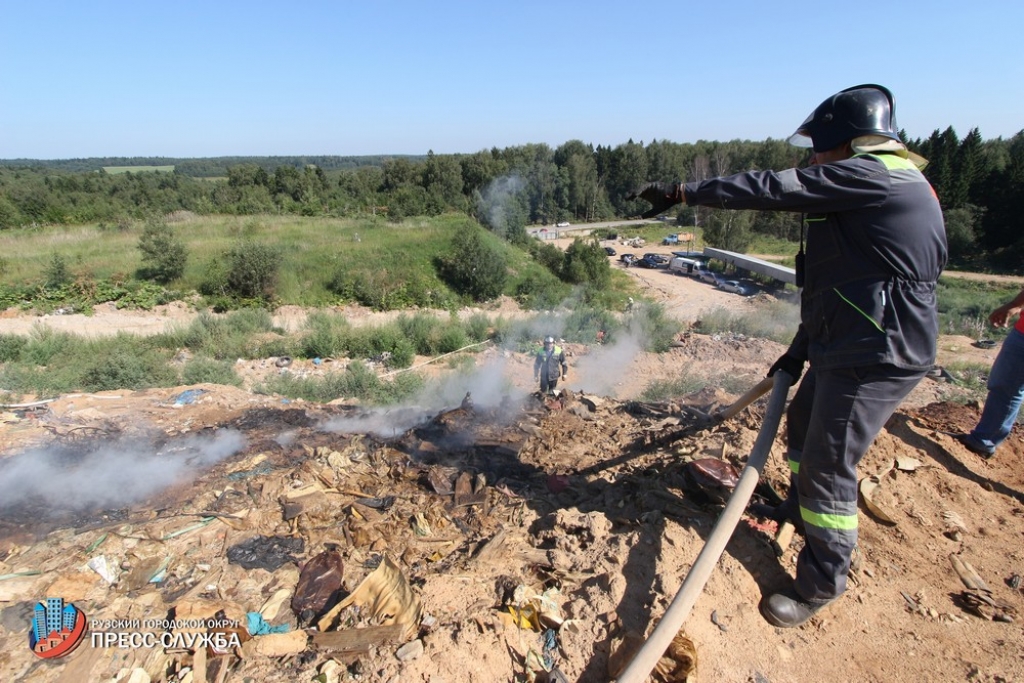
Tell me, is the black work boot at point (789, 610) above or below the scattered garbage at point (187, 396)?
above

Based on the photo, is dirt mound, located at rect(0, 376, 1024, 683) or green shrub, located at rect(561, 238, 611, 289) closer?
dirt mound, located at rect(0, 376, 1024, 683)

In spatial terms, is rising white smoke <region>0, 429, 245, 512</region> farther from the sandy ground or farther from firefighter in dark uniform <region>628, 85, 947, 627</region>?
firefighter in dark uniform <region>628, 85, 947, 627</region>

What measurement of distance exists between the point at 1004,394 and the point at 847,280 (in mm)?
2661

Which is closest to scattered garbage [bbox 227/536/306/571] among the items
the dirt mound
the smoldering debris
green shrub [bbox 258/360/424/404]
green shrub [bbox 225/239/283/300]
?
the dirt mound

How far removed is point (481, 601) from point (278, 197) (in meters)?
45.4

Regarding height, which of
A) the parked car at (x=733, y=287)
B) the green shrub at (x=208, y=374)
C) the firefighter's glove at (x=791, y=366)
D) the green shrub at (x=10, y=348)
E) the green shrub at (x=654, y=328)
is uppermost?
the firefighter's glove at (x=791, y=366)

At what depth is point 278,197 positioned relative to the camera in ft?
137

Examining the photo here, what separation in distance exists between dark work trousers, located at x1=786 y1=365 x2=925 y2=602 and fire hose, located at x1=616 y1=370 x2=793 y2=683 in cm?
20

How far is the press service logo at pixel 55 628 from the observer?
2201mm

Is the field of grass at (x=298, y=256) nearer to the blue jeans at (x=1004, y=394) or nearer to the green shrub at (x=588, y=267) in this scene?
the green shrub at (x=588, y=267)

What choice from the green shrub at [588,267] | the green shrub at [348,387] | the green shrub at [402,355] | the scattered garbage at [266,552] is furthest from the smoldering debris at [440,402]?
the green shrub at [588,267]

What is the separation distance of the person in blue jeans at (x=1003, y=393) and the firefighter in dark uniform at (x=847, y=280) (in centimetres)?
227

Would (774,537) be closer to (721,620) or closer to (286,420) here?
(721,620)

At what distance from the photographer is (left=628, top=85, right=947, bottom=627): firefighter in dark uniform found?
1.88 metres
